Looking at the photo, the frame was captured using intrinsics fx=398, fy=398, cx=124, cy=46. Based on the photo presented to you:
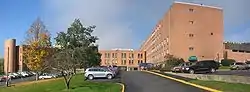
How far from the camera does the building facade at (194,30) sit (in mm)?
114375

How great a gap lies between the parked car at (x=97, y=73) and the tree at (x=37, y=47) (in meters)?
12.4

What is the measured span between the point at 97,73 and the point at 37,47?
16.6 metres

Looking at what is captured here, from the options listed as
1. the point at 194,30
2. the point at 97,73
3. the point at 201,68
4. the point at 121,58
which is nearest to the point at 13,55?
the point at 194,30

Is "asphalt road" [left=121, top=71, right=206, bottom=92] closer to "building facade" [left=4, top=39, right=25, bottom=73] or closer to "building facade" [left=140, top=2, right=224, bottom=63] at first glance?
"building facade" [left=140, top=2, right=224, bottom=63]

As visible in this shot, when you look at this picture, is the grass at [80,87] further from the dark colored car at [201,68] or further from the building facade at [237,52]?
the building facade at [237,52]

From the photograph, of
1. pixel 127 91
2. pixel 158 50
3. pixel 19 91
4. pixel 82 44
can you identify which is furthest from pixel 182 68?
pixel 158 50

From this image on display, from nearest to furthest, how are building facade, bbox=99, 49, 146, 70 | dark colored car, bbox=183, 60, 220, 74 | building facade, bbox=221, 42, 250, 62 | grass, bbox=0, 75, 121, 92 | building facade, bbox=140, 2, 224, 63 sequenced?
grass, bbox=0, 75, 121, 92
dark colored car, bbox=183, 60, 220, 74
building facade, bbox=140, 2, 224, 63
building facade, bbox=221, 42, 250, 62
building facade, bbox=99, 49, 146, 70

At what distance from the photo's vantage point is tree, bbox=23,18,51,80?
63.4m

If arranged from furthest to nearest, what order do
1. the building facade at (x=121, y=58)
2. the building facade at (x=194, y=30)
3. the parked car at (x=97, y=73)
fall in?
the building facade at (x=121, y=58) < the building facade at (x=194, y=30) < the parked car at (x=97, y=73)

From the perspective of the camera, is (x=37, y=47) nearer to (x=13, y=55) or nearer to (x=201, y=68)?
(x=201, y=68)

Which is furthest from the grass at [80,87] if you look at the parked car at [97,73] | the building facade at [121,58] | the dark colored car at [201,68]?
the building facade at [121,58]

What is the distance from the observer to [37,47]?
64.6m

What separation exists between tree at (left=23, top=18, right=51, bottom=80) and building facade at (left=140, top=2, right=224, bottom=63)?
53276 millimetres

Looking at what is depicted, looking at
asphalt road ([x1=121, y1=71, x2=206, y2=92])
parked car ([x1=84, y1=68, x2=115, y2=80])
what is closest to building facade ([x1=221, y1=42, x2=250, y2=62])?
parked car ([x1=84, y1=68, x2=115, y2=80])
